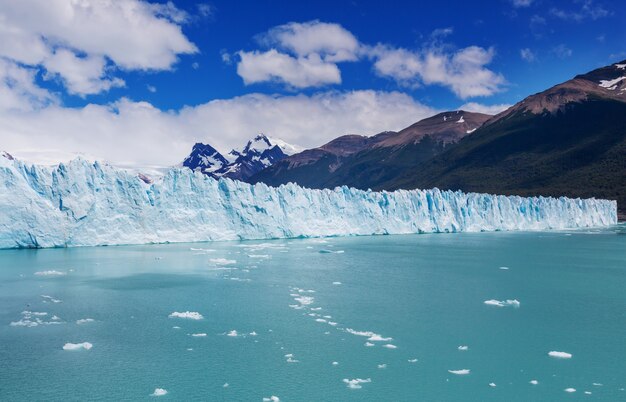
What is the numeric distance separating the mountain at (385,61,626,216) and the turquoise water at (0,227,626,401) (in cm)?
5732

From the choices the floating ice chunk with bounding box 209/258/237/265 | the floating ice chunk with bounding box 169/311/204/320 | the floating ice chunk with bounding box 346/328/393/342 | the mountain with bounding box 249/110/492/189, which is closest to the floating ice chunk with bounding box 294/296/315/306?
the floating ice chunk with bounding box 346/328/393/342

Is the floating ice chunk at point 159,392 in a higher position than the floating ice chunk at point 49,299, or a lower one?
lower

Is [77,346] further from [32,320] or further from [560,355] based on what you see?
[560,355]

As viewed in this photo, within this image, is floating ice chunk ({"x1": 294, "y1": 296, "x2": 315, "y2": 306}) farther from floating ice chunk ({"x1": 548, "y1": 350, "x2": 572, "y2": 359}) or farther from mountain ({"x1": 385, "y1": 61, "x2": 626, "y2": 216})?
mountain ({"x1": 385, "y1": 61, "x2": 626, "y2": 216})

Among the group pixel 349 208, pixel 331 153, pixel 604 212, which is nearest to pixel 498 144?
pixel 604 212

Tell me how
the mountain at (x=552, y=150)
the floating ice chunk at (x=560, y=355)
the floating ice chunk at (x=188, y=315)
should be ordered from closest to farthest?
the floating ice chunk at (x=560, y=355), the floating ice chunk at (x=188, y=315), the mountain at (x=552, y=150)

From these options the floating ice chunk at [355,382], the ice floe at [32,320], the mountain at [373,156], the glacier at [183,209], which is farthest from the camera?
the mountain at [373,156]

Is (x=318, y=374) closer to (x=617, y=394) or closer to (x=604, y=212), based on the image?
(x=617, y=394)

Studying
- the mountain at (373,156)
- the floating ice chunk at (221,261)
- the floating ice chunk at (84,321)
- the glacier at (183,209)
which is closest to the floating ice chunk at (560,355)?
the floating ice chunk at (84,321)

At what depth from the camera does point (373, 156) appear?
150 m

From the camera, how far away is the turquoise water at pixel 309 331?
307 inches

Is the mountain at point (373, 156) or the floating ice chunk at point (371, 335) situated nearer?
the floating ice chunk at point (371, 335)

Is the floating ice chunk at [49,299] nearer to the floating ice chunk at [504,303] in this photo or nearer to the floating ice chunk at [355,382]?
the floating ice chunk at [355,382]

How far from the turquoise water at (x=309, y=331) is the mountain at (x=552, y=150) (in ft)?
188
